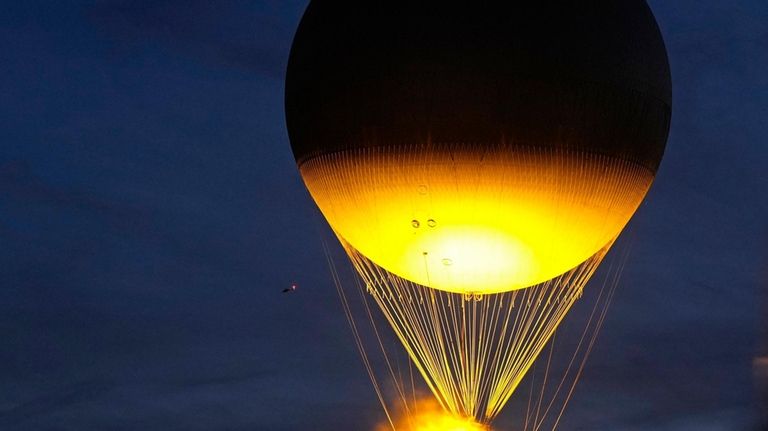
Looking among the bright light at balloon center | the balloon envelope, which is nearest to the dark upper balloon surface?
the balloon envelope

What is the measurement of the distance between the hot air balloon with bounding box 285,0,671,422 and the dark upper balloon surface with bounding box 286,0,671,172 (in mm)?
31

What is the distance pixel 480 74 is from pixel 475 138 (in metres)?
1.40

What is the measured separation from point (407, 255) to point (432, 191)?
2499mm

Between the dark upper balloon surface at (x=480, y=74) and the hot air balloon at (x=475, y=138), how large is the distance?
31 millimetres

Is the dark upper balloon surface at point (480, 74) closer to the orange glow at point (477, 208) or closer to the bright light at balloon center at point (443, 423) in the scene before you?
the orange glow at point (477, 208)

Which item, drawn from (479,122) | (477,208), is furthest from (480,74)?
(477,208)

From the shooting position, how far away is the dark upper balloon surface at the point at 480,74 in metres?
47.7

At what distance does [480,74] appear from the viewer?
47562mm

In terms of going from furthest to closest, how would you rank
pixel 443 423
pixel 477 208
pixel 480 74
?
pixel 443 423 < pixel 477 208 < pixel 480 74

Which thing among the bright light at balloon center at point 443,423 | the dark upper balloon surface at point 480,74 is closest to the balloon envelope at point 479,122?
the dark upper balloon surface at point 480,74

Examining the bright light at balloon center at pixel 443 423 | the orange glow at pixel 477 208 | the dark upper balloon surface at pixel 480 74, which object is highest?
the dark upper balloon surface at pixel 480 74

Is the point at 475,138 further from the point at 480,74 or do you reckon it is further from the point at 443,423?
the point at 443,423

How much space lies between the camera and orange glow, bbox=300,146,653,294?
4825 cm

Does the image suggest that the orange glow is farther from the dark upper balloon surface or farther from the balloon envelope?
the dark upper balloon surface
